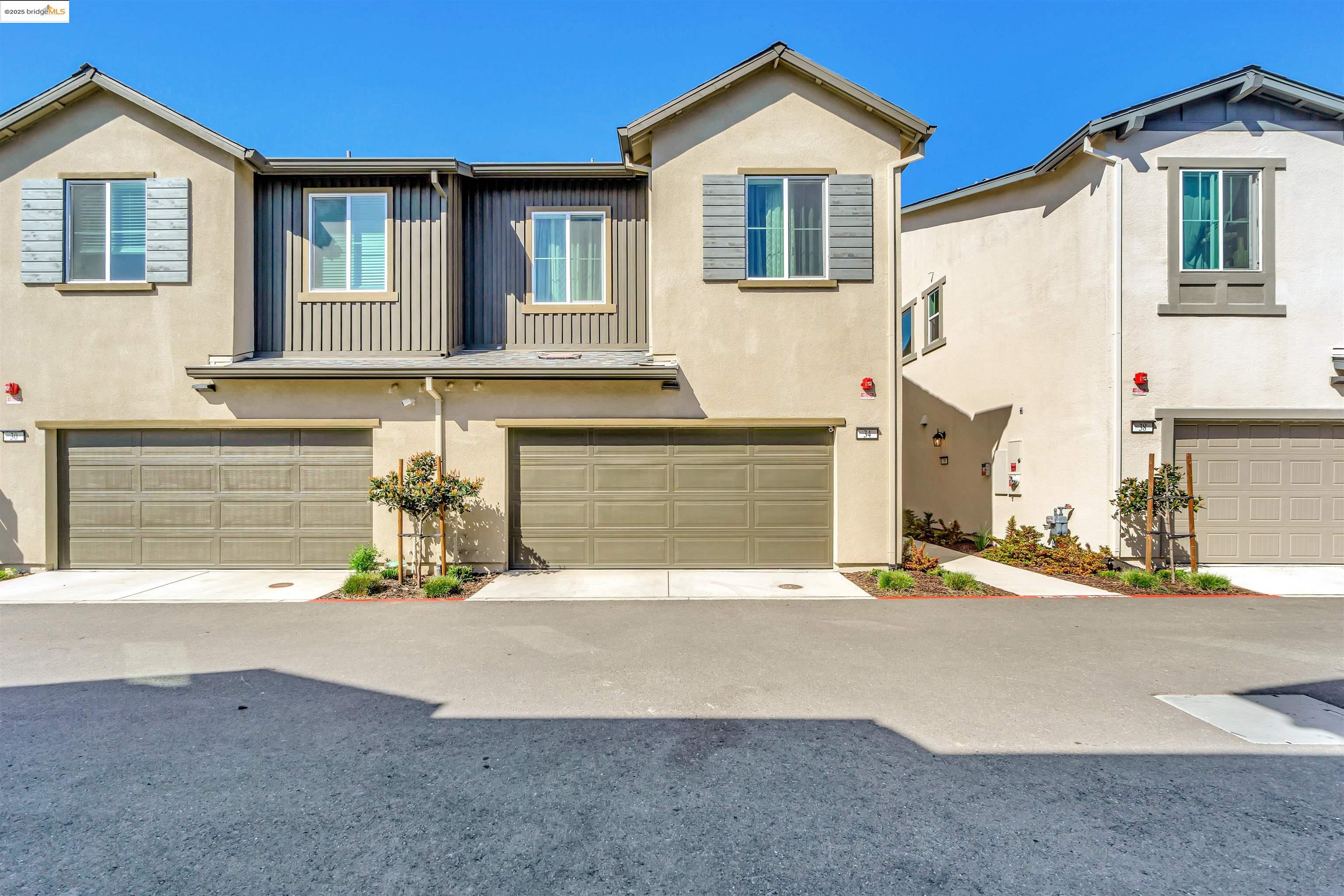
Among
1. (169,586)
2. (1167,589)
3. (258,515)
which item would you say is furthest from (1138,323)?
(169,586)

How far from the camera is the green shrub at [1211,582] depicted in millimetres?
7848

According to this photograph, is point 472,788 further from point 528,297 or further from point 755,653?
point 528,297

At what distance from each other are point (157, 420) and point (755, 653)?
31.5 ft

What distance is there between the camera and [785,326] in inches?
354

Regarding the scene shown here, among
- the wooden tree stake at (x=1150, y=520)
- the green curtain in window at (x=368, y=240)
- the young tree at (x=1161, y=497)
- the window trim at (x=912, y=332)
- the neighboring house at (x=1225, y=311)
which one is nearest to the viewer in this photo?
the wooden tree stake at (x=1150, y=520)

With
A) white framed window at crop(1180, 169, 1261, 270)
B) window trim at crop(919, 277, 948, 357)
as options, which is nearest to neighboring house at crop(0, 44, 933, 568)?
white framed window at crop(1180, 169, 1261, 270)

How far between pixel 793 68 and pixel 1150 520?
8.63 m

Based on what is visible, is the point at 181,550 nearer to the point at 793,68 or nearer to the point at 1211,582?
the point at 793,68

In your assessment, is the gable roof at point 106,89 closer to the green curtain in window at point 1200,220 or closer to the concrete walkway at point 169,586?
the concrete walkway at point 169,586

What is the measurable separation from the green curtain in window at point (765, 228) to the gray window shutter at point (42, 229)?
1063 centimetres

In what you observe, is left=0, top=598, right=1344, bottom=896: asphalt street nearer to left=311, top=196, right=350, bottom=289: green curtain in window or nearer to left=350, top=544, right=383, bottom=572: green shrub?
left=350, top=544, right=383, bottom=572: green shrub

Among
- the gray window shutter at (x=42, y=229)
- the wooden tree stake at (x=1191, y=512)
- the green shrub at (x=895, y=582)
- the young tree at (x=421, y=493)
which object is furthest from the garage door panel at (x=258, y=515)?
the wooden tree stake at (x=1191, y=512)

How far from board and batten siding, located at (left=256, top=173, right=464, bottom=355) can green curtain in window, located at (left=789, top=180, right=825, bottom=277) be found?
5.41 meters

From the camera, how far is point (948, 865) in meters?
2.64
